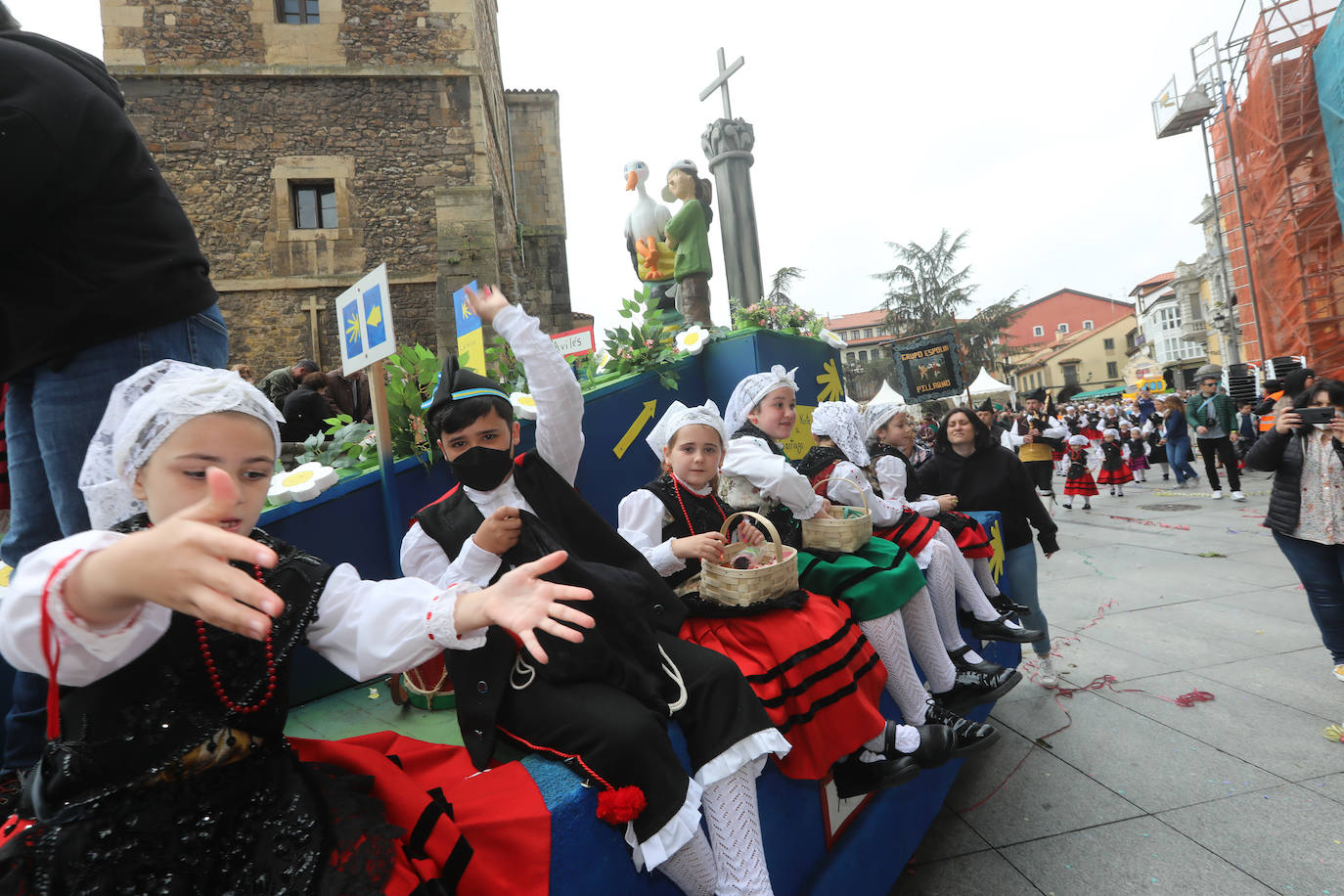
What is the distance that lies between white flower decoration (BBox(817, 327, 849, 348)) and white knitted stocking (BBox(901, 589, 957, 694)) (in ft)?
13.1

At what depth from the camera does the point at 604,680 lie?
1928mm

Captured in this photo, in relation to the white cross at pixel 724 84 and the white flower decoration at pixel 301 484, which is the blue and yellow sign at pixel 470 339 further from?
the white cross at pixel 724 84

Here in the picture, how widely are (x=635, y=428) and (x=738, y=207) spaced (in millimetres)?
4090

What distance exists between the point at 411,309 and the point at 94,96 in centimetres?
1088

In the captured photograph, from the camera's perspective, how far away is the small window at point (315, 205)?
11570 mm

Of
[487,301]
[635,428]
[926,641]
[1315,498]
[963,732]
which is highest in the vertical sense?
[487,301]

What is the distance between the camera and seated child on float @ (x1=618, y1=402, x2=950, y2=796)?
224 cm

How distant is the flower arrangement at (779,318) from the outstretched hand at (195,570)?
208 inches

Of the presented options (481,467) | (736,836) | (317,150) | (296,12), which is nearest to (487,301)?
(481,467)

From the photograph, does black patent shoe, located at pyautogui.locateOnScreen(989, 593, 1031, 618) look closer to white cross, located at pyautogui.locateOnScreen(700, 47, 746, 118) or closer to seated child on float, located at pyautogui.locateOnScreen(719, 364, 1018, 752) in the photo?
seated child on float, located at pyautogui.locateOnScreen(719, 364, 1018, 752)

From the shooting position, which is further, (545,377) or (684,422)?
(684,422)

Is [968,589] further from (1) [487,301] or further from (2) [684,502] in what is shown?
(1) [487,301]

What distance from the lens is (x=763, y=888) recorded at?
5.95 ft

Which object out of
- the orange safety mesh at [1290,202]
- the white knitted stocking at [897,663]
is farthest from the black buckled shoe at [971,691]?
the orange safety mesh at [1290,202]
